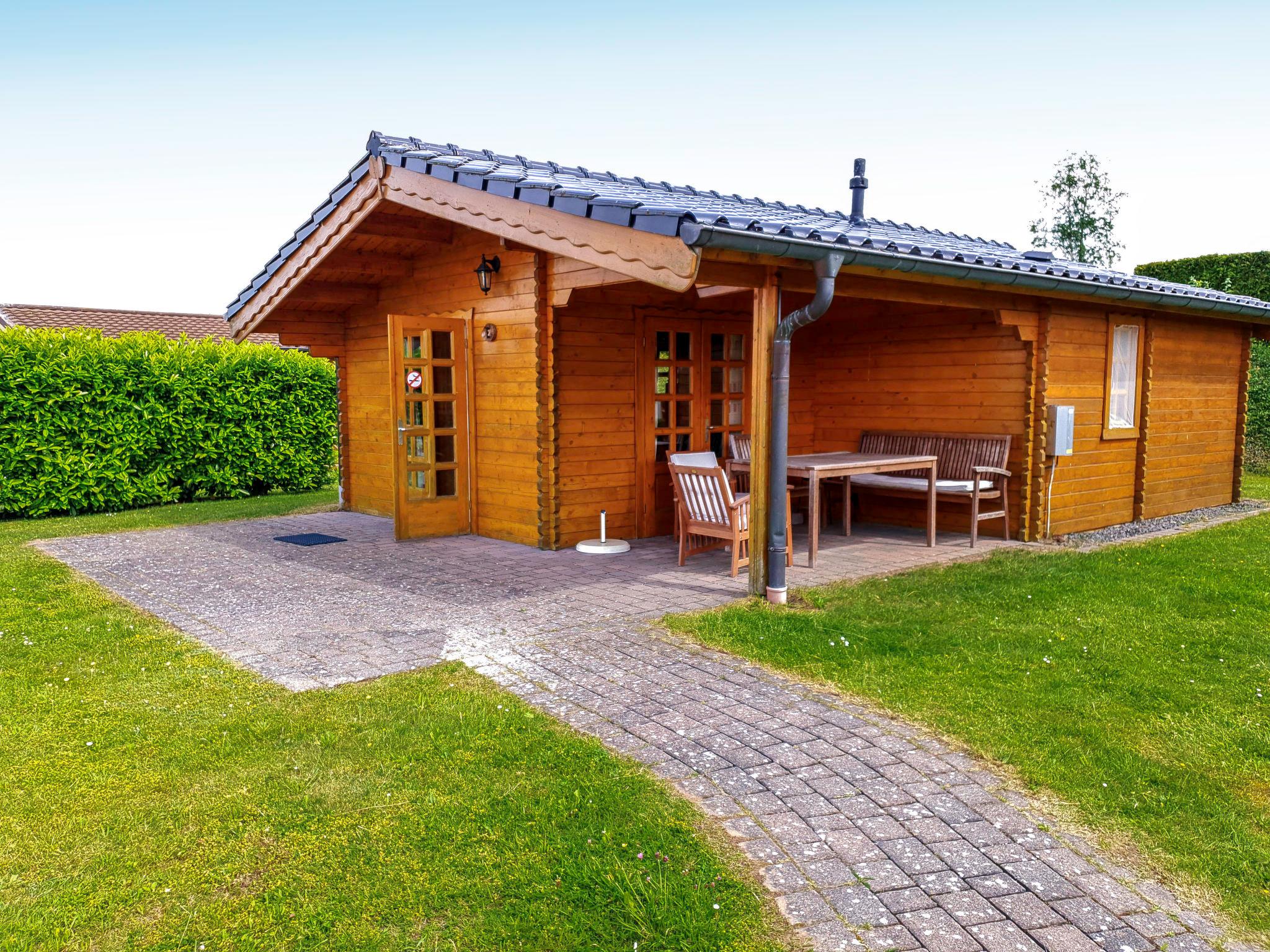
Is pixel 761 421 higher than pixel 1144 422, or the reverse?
pixel 761 421

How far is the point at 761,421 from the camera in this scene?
5719mm

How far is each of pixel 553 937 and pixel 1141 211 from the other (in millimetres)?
26758

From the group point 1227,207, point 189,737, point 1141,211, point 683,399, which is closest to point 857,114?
point 683,399

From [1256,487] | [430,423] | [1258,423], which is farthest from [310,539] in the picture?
[1258,423]

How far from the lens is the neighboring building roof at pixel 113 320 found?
20.4 m

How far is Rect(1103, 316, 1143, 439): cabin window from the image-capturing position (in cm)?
902

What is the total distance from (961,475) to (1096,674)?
167 inches

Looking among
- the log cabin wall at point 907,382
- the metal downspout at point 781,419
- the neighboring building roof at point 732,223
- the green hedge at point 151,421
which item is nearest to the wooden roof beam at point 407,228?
the neighboring building roof at point 732,223

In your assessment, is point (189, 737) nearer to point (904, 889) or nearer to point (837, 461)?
point (904, 889)

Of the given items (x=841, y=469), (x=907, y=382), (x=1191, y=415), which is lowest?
(x=841, y=469)

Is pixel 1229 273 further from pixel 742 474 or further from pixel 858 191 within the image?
pixel 742 474

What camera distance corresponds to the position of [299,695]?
414 centimetres

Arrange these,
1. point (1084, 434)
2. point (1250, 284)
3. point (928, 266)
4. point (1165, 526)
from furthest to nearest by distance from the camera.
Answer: point (1250, 284) < point (1165, 526) < point (1084, 434) < point (928, 266)

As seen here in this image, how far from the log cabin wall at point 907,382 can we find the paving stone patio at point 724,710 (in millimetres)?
1086
